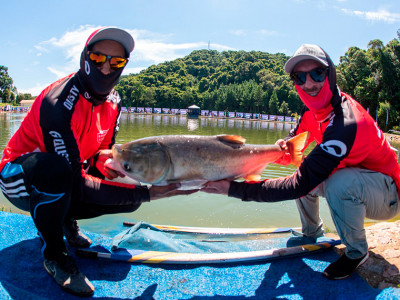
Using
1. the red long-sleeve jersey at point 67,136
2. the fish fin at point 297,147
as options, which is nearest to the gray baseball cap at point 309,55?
the fish fin at point 297,147

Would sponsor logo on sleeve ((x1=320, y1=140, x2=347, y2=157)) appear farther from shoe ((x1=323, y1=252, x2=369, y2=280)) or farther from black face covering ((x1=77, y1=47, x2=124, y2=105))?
black face covering ((x1=77, y1=47, x2=124, y2=105))

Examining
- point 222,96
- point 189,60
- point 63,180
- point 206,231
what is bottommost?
point 206,231

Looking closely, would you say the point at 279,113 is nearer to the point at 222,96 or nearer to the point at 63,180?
the point at 222,96

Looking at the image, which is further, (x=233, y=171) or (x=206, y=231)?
(x=206, y=231)

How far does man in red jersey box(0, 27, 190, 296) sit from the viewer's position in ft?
8.09

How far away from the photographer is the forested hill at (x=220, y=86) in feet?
306

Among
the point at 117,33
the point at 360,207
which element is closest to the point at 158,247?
the point at 360,207

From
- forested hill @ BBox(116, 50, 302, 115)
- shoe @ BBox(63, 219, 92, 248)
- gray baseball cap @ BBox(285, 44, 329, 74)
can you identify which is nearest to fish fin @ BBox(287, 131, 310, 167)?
gray baseball cap @ BBox(285, 44, 329, 74)

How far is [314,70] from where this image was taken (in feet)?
9.46

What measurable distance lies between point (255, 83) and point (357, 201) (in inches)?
4774

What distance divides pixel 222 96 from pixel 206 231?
100462mm

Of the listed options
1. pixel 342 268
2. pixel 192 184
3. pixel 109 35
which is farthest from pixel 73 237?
pixel 342 268

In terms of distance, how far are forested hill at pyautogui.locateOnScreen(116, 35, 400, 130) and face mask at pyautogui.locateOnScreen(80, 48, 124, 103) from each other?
38.1 metres

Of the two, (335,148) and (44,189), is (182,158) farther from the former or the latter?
(335,148)
